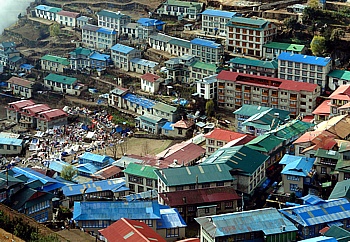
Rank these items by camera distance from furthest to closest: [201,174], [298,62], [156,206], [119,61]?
[119,61]
[298,62]
[201,174]
[156,206]

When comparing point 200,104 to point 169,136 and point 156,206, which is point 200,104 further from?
point 156,206

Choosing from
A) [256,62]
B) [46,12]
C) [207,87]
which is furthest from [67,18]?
[256,62]

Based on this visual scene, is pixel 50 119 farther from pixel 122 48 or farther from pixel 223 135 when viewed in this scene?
pixel 223 135

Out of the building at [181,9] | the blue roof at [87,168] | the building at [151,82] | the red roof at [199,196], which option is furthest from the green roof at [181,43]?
the red roof at [199,196]

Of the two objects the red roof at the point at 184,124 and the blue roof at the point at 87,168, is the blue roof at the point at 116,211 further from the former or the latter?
the red roof at the point at 184,124

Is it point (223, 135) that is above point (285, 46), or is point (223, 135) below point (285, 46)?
below

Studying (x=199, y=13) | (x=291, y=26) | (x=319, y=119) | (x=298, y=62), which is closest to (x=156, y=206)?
(x=319, y=119)

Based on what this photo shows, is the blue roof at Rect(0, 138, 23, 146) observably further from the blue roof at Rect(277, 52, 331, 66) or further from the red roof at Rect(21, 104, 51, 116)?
the blue roof at Rect(277, 52, 331, 66)
